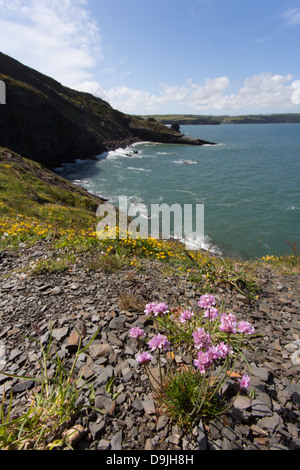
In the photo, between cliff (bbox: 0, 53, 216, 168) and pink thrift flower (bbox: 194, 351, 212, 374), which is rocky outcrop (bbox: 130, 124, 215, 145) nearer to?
cliff (bbox: 0, 53, 216, 168)

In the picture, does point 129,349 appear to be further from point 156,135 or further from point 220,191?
point 156,135

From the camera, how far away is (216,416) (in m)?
2.82

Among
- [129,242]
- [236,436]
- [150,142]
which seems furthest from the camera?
[150,142]

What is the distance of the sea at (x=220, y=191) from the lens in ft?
71.7

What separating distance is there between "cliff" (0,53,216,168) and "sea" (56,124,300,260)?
16.2ft

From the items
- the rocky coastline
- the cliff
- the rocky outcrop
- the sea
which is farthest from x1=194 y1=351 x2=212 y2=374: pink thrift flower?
the rocky outcrop

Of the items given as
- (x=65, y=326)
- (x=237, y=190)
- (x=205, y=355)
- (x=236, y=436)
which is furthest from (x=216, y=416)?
(x=237, y=190)

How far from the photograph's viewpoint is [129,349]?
381 centimetres

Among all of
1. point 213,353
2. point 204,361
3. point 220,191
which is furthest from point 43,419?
point 220,191

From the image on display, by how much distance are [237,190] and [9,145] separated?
4107cm

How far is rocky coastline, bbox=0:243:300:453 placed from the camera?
2660 mm

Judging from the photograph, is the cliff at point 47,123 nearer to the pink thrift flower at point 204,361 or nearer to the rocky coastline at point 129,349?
the rocky coastline at point 129,349

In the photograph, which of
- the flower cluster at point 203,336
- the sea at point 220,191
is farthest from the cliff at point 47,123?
the flower cluster at point 203,336

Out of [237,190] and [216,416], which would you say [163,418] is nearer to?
[216,416]
